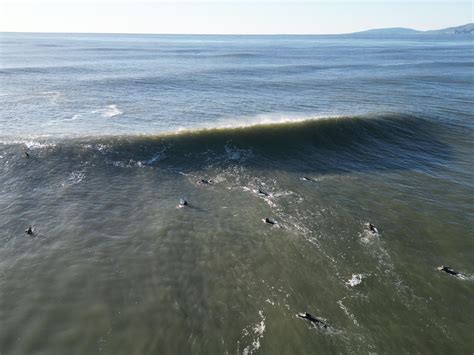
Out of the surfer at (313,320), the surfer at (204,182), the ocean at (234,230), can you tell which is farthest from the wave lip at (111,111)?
the surfer at (313,320)

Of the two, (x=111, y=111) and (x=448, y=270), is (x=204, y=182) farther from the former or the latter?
(x=111, y=111)

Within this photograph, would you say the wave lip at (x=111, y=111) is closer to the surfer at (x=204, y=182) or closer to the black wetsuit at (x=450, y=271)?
the surfer at (x=204, y=182)

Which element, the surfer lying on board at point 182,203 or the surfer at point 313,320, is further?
the surfer lying on board at point 182,203

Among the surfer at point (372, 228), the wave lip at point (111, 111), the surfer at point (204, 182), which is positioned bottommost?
the surfer at point (204, 182)

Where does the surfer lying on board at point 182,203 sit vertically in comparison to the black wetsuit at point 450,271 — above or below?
below

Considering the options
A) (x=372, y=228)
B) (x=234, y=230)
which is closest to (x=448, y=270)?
(x=372, y=228)

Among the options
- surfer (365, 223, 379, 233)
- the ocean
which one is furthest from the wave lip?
surfer (365, 223, 379, 233)
